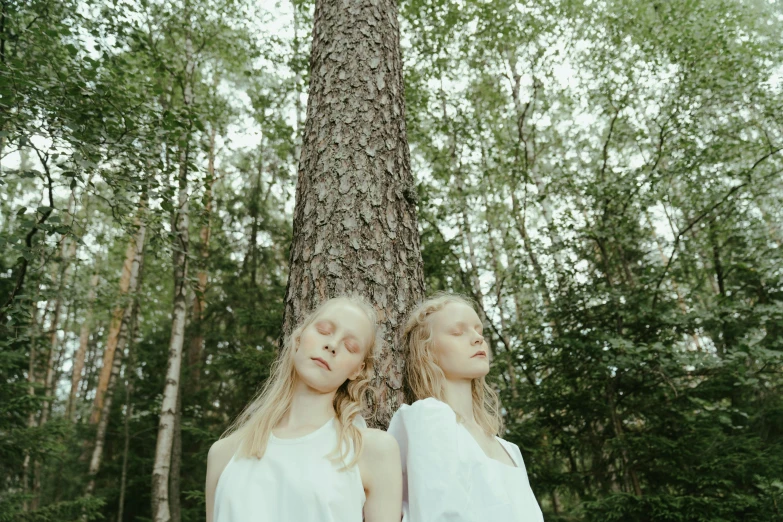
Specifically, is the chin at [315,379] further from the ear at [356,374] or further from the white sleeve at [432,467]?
the white sleeve at [432,467]

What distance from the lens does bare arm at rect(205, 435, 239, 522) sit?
1.59 m

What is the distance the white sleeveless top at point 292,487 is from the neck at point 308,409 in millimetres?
72

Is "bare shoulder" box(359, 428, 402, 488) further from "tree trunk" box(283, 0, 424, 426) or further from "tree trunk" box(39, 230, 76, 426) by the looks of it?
"tree trunk" box(39, 230, 76, 426)

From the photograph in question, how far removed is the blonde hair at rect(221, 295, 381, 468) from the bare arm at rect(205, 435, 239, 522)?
0.04 m

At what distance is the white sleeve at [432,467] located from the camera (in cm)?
144

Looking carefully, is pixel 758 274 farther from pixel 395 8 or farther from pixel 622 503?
pixel 395 8

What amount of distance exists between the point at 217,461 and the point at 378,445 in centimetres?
54

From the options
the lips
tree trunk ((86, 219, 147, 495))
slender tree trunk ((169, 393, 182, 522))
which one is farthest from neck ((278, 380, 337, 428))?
tree trunk ((86, 219, 147, 495))

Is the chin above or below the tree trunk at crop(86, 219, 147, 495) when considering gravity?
below

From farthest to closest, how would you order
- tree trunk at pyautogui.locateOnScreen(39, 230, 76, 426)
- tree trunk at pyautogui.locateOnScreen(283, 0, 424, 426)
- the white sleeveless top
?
tree trunk at pyautogui.locateOnScreen(39, 230, 76, 426) < tree trunk at pyautogui.locateOnScreen(283, 0, 424, 426) < the white sleeveless top

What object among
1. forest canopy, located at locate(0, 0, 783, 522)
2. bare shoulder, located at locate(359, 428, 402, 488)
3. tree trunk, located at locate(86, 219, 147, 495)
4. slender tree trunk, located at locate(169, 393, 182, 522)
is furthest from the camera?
tree trunk, located at locate(86, 219, 147, 495)

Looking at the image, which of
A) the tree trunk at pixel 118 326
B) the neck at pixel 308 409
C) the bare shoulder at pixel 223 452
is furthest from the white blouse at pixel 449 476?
the tree trunk at pixel 118 326

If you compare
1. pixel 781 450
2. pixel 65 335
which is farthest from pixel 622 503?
pixel 65 335

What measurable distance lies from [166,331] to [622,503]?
9.40 meters
